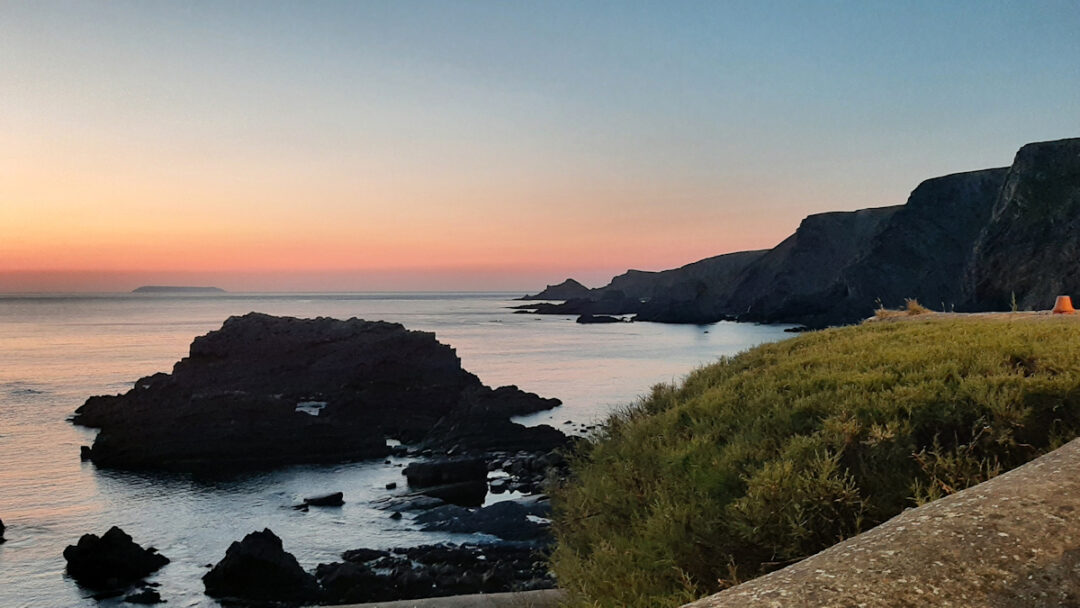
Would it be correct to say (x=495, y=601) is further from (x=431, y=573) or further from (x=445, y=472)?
(x=445, y=472)

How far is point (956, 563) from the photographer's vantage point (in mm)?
4473

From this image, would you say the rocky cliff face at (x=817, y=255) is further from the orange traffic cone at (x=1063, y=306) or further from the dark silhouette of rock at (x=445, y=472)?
the orange traffic cone at (x=1063, y=306)

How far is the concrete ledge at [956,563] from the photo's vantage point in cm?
424

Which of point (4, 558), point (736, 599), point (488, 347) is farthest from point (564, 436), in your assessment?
point (488, 347)

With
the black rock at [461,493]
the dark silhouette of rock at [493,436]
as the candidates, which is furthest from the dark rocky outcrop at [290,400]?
the black rock at [461,493]

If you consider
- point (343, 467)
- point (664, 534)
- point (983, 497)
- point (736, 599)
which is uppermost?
point (983, 497)

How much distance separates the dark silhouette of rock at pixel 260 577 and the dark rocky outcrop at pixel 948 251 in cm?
1918

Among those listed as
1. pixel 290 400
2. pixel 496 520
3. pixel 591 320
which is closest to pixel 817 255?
pixel 591 320

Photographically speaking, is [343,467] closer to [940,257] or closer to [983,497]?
[983,497]

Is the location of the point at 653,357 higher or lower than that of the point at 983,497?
lower

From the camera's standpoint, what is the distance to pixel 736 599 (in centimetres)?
450

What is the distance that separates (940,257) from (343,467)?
5042 inches

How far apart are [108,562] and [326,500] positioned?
30.3ft

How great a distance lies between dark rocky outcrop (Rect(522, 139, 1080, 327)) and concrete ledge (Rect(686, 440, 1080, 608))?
59.8ft
